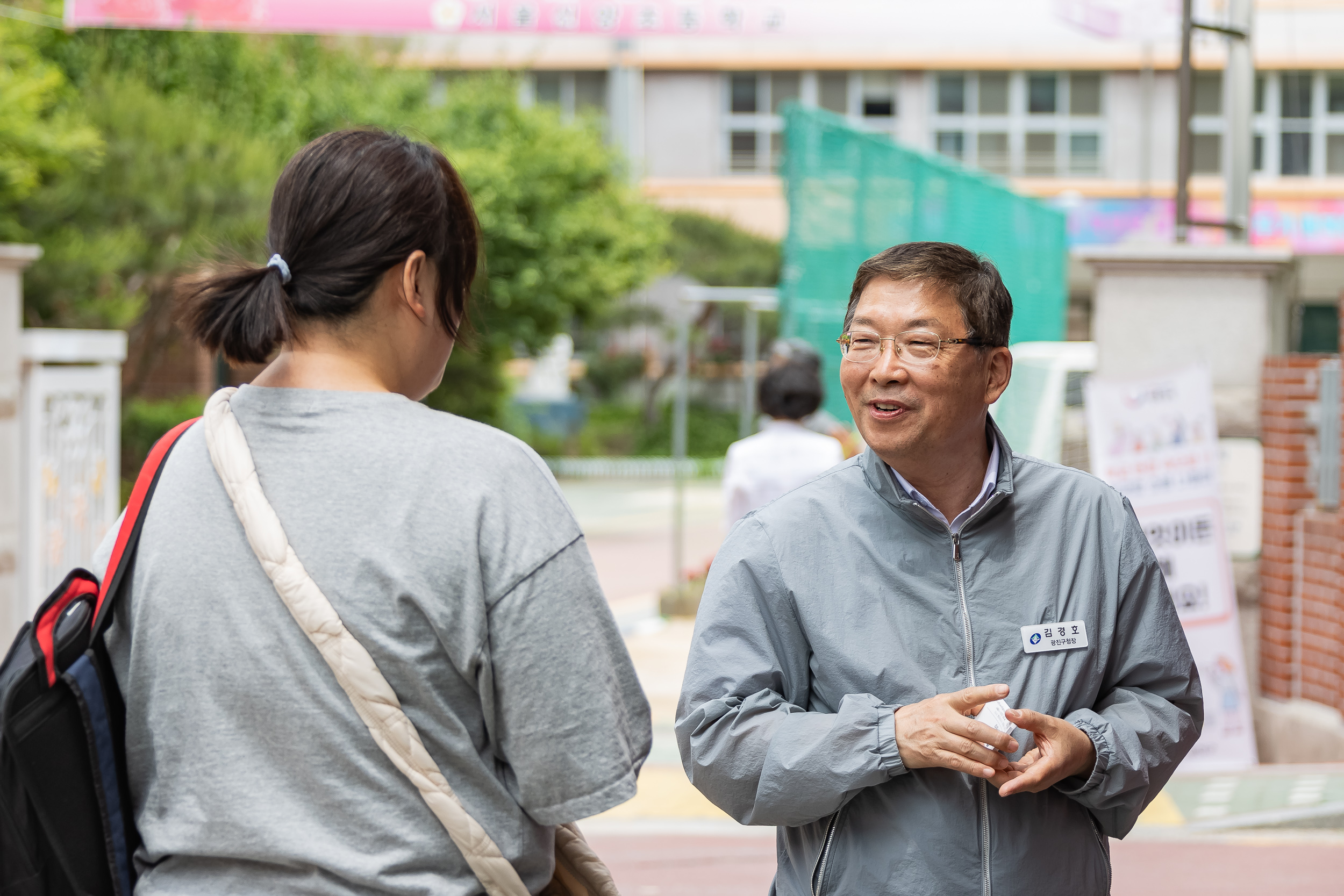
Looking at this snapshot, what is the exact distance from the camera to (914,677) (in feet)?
6.93

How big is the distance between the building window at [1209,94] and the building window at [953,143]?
5.84m

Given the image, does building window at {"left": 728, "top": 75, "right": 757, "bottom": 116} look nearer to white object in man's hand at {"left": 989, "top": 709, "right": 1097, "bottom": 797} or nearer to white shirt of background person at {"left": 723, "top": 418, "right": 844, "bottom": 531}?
white shirt of background person at {"left": 723, "top": 418, "right": 844, "bottom": 531}

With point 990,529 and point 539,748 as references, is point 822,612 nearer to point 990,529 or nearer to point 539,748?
point 990,529

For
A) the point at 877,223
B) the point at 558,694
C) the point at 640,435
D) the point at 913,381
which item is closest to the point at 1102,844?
the point at 913,381

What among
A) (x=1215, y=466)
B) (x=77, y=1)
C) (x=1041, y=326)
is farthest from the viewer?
(x=77, y=1)

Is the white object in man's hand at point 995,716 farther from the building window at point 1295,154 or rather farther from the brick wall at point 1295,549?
the building window at point 1295,154

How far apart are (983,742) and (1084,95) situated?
1516 inches

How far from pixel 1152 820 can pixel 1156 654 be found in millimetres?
3664

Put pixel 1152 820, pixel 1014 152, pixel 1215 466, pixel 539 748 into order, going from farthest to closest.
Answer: pixel 1014 152
pixel 1215 466
pixel 1152 820
pixel 539 748

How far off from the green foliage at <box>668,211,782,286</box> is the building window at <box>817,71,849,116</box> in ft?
20.2

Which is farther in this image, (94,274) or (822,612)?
(94,274)

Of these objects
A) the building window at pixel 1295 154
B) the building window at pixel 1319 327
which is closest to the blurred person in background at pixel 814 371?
the building window at pixel 1319 327

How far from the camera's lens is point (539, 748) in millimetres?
1716

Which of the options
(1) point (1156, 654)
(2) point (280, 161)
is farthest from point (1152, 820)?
(2) point (280, 161)
